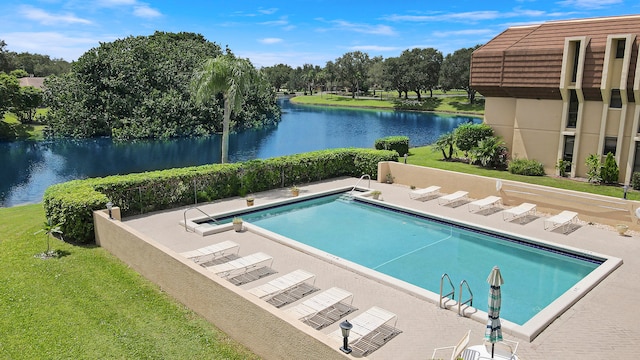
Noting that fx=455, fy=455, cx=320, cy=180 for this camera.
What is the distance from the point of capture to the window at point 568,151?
72.7 feet

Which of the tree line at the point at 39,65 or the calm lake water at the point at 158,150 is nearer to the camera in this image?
the calm lake water at the point at 158,150

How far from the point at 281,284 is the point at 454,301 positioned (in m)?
3.81

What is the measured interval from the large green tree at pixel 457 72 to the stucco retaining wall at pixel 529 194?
67.1 m

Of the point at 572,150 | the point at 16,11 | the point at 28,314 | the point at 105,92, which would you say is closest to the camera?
the point at 28,314

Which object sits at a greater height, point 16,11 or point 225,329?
point 16,11

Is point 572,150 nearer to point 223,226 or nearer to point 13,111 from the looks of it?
point 223,226

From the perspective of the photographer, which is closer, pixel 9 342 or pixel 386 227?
pixel 9 342

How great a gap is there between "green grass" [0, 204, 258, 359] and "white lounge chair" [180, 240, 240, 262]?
4.44 ft

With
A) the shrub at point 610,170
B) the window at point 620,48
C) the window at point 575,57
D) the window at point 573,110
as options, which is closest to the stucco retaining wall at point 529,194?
the shrub at point 610,170

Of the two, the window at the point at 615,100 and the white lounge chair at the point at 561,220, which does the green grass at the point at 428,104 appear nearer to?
the window at the point at 615,100

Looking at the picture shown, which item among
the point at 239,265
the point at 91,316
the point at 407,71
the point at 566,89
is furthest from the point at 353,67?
the point at 91,316

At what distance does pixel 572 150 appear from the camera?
22.2m

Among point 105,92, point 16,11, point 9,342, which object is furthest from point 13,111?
point 9,342

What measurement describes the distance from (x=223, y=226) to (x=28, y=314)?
6306 millimetres
